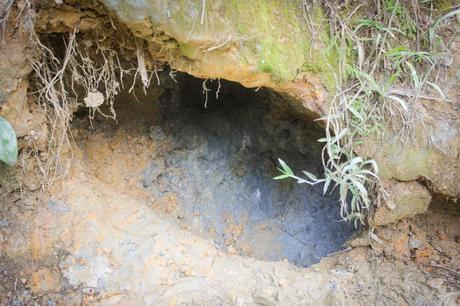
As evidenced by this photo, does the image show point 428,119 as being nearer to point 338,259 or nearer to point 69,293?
point 338,259

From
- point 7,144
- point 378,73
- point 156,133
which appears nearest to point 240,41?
point 378,73

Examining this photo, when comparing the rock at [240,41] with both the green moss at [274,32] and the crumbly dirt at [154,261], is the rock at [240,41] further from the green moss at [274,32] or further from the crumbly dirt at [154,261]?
Answer: the crumbly dirt at [154,261]

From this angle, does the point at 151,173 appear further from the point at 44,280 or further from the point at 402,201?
the point at 402,201

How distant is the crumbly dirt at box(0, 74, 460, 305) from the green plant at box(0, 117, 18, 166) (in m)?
0.32

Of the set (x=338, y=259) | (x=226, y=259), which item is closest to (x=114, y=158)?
(x=226, y=259)

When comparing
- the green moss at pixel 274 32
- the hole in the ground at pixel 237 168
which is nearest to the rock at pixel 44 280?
the hole in the ground at pixel 237 168

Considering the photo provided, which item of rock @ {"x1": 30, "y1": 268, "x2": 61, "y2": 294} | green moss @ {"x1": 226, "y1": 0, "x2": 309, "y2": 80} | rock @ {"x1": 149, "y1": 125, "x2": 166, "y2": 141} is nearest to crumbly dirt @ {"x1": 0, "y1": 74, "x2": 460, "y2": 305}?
rock @ {"x1": 30, "y1": 268, "x2": 61, "y2": 294}

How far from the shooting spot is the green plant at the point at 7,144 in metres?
1.53

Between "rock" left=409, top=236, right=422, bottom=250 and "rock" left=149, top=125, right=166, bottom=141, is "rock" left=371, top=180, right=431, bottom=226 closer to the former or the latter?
"rock" left=409, top=236, right=422, bottom=250

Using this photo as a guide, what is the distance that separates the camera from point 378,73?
6.63 ft

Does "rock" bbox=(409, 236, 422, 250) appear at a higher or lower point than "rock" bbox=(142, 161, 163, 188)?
higher

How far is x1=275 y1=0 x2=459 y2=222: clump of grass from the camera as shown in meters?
1.97

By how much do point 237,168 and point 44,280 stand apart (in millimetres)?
1452

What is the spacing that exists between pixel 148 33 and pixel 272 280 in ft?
3.91
